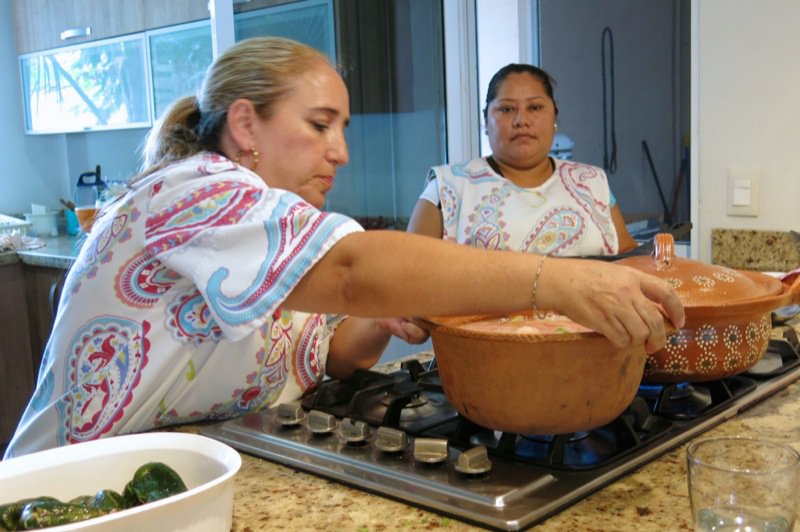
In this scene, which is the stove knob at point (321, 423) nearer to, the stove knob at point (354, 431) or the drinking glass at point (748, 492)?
the stove knob at point (354, 431)

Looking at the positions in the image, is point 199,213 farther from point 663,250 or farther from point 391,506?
point 663,250


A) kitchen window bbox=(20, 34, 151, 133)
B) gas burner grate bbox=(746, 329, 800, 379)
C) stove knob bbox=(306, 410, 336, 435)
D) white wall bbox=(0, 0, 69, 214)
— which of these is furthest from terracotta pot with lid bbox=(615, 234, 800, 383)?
white wall bbox=(0, 0, 69, 214)

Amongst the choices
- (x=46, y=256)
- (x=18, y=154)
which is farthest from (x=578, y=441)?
(x=18, y=154)

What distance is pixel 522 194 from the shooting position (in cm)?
257

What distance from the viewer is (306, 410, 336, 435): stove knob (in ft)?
3.54

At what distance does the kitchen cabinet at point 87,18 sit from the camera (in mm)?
3762

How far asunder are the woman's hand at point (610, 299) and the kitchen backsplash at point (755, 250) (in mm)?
1537

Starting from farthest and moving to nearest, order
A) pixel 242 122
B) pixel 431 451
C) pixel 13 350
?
pixel 13 350 < pixel 242 122 < pixel 431 451

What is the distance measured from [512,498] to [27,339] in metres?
3.26

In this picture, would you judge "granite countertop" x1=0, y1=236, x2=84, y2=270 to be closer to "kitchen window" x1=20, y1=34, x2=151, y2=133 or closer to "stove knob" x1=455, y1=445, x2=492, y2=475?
"kitchen window" x1=20, y1=34, x2=151, y2=133

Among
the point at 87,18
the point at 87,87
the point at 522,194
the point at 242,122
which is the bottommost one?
the point at 522,194

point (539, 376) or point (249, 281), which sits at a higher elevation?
point (249, 281)

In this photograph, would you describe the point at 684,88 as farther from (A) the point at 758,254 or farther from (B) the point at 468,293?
(B) the point at 468,293

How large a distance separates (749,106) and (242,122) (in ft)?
5.19
